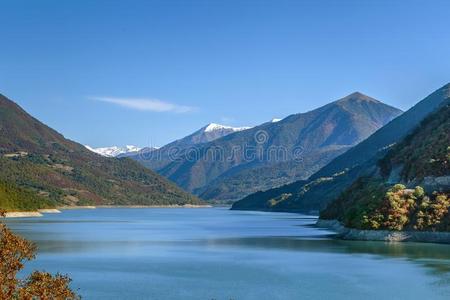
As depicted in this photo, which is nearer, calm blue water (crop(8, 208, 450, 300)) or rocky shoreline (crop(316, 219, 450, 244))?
calm blue water (crop(8, 208, 450, 300))

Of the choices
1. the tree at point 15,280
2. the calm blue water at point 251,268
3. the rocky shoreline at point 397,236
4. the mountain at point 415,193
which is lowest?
the calm blue water at point 251,268

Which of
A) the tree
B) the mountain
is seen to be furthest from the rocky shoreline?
the tree

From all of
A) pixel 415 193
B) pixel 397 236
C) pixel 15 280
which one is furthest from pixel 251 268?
pixel 15 280

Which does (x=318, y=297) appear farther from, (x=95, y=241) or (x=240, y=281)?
(x=95, y=241)

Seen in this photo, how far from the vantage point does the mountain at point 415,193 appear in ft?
416

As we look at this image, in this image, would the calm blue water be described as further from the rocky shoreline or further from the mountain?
the mountain

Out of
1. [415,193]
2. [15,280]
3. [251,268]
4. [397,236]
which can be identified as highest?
[415,193]

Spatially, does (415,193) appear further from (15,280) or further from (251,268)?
(15,280)

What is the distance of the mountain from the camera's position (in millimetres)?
126938

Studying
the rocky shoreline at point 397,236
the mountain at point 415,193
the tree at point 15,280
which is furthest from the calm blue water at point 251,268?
the tree at point 15,280

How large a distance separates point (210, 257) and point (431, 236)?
45506 mm

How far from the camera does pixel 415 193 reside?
435ft

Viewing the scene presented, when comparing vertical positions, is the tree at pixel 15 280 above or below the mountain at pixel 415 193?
below

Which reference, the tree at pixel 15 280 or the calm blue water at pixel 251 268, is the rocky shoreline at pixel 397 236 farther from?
the tree at pixel 15 280
